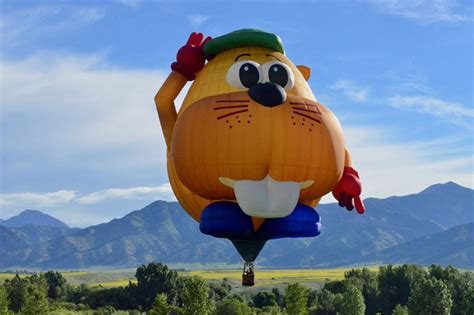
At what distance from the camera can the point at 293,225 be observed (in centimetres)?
2680

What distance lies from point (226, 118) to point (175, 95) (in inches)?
206

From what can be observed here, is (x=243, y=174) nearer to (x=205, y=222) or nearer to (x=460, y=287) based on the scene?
(x=205, y=222)

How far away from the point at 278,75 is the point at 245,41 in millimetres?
2384

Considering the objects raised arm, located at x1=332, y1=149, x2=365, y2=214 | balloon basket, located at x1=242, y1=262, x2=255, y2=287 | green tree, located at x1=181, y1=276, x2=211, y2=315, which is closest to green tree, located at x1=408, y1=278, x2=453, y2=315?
green tree, located at x1=181, y1=276, x2=211, y2=315

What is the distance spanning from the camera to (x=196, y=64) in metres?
29.4

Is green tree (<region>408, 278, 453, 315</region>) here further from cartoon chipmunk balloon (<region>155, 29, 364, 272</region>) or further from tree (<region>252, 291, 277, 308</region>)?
cartoon chipmunk balloon (<region>155, 29, 364, 272</region>)

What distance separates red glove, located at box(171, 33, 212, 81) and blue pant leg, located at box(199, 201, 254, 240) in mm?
6129

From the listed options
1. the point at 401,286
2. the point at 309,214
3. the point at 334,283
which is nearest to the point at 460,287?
the point at 401,286

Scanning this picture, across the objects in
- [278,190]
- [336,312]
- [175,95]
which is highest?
[175,95]

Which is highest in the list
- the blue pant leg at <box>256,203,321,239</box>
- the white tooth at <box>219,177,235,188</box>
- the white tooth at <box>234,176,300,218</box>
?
the white tooth at <box>219,177,235,188</box>

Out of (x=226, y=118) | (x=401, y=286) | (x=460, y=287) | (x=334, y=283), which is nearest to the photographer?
(x=226, y=118)

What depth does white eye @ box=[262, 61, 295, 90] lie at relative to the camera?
26484mm

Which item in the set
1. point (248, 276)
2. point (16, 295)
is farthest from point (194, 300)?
point (248, 276)

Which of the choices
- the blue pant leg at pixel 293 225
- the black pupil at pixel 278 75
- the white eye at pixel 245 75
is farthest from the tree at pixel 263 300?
the white eye at pixel 245 75
